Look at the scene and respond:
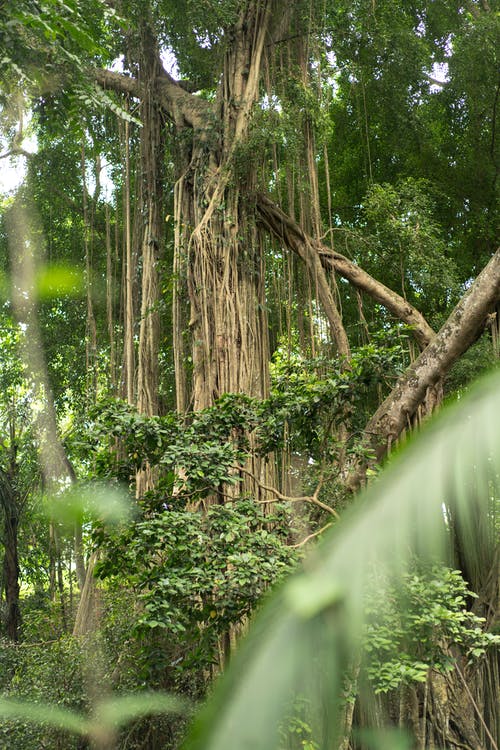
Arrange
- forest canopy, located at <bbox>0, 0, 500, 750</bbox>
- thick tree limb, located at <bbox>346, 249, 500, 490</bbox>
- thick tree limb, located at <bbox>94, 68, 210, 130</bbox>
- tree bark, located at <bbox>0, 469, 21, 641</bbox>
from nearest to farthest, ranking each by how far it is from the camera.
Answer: forest canopy, located at <bbox>0, 0, 500, 750</bbox> → thick tree limb, located at <bbox>346, 249, 500, 490</bbox> → thick tree limb, located at <bbox>94, 68, 210, 130</bbox> → tree bark, located at <bbox>0, 469, 21, 641</bbox>

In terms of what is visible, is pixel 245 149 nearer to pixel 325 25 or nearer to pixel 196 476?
pixel 325 25

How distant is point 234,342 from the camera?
4.13m

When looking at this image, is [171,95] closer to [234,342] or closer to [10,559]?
[234,342]

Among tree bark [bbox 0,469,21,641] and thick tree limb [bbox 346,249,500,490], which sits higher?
thick tree limb [bbox 346,249,500,490]

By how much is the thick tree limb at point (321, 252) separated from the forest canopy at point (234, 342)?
2 cm

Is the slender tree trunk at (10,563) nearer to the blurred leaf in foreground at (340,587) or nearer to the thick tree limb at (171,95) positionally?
the thick tree limb at (171,95)

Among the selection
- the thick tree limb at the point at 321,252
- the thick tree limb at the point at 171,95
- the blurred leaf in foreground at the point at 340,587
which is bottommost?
the blurred leaf in foreground at the point at 340,587

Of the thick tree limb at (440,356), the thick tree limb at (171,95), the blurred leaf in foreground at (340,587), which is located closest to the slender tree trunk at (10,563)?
the thick tree limb at (171,95)

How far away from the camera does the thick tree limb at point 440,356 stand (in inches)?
145

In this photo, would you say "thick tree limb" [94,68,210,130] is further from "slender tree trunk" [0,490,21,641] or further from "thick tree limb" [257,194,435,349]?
"slender tree trunk" [0,490,21,641]

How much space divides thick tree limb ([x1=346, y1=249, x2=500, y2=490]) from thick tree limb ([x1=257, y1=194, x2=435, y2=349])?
77 cm

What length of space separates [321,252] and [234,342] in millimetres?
952

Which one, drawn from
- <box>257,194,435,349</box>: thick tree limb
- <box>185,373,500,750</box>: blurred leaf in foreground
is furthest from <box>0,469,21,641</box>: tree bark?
<box>185,373,500,750</box>: blurred leaf in foreground

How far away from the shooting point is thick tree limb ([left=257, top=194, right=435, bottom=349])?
462cm
